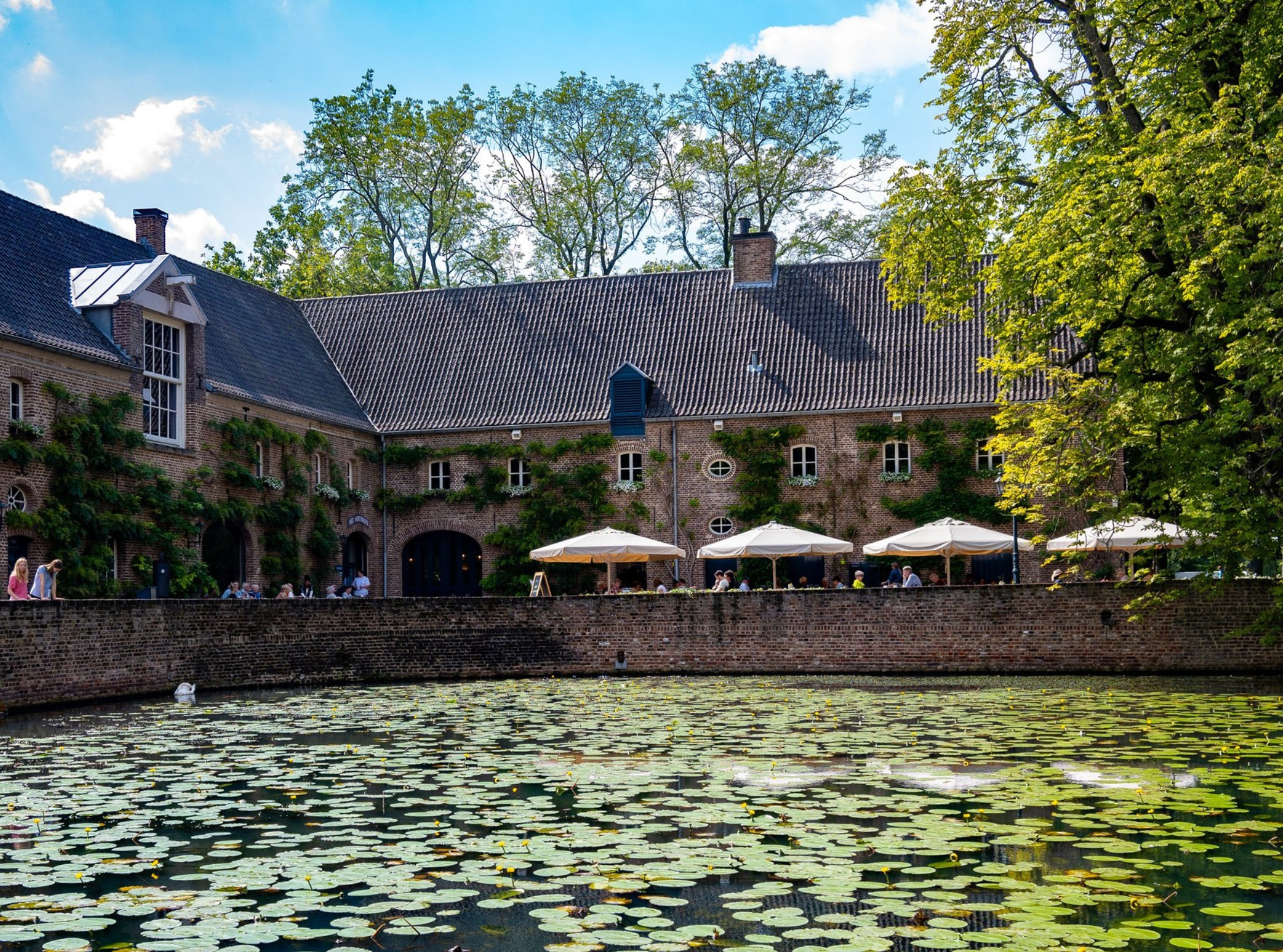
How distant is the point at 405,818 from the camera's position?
27.3 ft

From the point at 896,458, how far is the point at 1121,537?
8.31m

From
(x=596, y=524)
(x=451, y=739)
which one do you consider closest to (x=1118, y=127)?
(x=451, y=739)

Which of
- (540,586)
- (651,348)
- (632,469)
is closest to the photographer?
(540,586)

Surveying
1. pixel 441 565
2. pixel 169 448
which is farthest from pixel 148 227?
pixel 441 565

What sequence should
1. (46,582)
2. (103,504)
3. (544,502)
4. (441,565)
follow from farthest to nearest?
(441,565) < (544,502) < (103,504) < (46,582)

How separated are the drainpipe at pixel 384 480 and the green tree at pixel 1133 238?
53.4ft

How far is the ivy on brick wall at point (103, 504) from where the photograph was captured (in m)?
22.4

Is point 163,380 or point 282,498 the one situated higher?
point 163,380

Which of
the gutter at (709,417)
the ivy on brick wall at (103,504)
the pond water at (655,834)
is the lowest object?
the pond water at (655,834)

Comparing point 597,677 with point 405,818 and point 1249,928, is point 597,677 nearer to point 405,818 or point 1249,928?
point 405,818

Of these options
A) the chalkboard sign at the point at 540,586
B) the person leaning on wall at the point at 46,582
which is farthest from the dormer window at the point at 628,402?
the person leaning on wall at the point at 46,582

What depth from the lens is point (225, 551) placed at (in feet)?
90.9

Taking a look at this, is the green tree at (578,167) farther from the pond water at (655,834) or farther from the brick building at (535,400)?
the pond water at (655,834)

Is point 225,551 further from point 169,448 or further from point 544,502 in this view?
point 544,502
